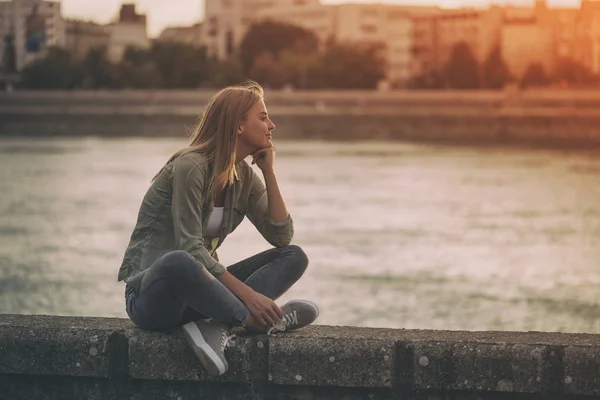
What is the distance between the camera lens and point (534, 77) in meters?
83.1

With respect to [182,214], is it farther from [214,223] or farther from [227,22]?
[227,22]

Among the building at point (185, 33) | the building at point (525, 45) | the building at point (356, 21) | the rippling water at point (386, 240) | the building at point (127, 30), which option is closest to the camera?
the rippling water at point (386, 240)

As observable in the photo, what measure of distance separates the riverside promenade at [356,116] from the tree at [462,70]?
15944mm

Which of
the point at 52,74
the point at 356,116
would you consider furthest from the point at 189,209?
the point at 52,74

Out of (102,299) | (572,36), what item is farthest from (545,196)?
(572,36)

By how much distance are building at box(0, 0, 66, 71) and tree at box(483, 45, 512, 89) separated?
89.1 feet

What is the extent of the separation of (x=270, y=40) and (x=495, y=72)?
16098mm

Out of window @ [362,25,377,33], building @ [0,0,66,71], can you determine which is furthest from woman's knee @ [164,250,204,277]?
window @ [362,25,377,33]

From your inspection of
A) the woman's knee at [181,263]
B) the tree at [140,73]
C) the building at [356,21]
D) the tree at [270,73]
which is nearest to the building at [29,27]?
the tree at [140,73]

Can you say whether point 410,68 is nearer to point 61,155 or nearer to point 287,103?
point 287,103

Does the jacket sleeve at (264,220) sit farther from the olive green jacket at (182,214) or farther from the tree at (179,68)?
the tree at (179,68)

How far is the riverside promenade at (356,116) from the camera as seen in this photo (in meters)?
52.3

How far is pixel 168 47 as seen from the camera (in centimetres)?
8262

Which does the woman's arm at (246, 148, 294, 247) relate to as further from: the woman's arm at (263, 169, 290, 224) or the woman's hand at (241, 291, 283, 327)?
the woman's hand at (241, 291, 283, 327)
